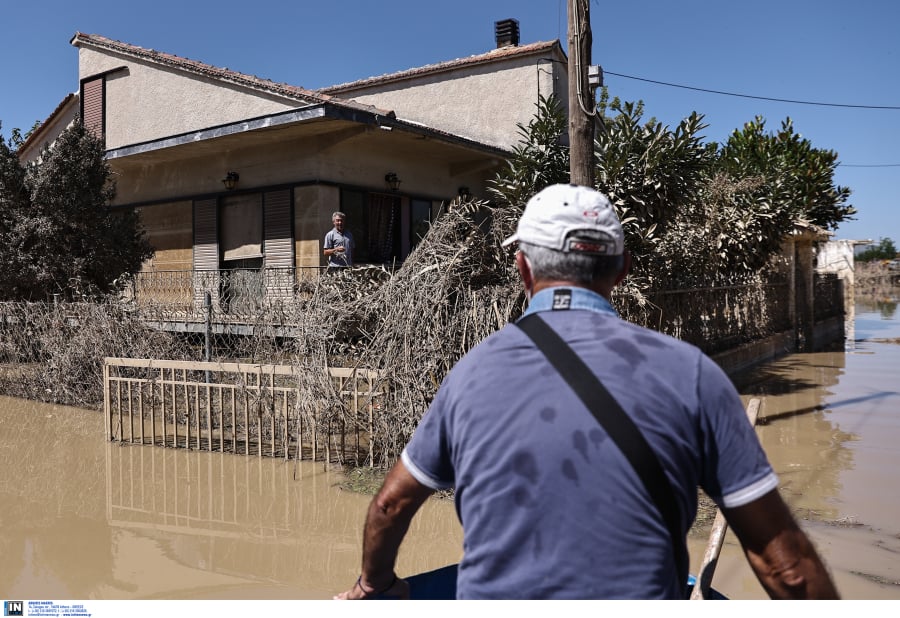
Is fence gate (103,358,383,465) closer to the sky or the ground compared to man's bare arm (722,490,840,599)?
closer to the ground

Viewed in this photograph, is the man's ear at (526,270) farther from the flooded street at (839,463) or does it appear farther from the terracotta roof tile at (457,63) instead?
the terracotta roof tile at (457,63)

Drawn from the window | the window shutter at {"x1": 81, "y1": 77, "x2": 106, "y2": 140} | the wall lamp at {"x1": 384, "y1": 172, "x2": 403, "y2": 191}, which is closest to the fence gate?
the window

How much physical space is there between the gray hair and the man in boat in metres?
0.11

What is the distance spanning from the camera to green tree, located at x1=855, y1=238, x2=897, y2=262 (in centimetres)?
8698

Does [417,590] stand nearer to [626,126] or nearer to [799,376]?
[626,126]

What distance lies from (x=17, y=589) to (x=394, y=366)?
3.26 metres

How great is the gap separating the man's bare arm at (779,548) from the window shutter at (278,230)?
1292 cm

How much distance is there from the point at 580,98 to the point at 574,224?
6.02m

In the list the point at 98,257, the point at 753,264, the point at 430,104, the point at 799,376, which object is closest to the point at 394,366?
the point at 98,257

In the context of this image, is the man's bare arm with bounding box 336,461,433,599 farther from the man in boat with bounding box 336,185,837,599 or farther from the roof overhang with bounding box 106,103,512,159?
the roof overhang with bounding box 106,103,512,159

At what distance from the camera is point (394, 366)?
684cm

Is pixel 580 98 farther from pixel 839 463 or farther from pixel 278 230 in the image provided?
pixel 278 230

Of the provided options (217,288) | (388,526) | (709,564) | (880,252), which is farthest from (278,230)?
(880,252)

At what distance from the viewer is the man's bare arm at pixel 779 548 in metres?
1.62
